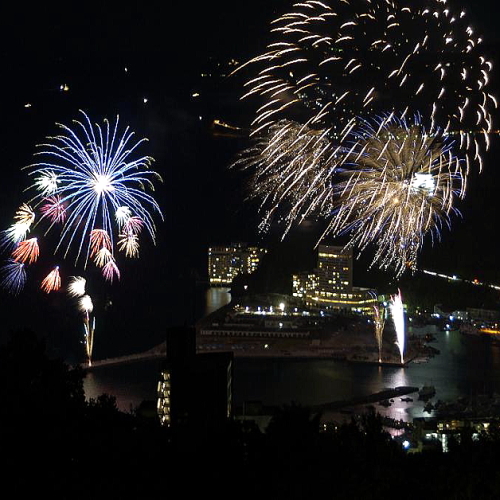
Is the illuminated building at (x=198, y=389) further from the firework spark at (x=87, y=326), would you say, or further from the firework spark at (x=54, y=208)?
the firework spark at (x=87, y=326)

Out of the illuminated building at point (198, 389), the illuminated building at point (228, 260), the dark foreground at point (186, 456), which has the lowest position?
the dark foreground at point (186, 456)

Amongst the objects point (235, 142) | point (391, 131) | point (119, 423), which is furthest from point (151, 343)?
point (235, 142)

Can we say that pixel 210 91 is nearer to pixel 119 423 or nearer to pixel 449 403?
pixel 449 403

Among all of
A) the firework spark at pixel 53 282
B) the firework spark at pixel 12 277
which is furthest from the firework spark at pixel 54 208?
the firework spark at pixel 12 277

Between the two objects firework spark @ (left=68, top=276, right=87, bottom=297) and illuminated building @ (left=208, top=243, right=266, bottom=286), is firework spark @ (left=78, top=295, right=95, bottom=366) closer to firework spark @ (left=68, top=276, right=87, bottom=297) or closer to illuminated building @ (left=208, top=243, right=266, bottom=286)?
firework spark @ (left=68, top=276, right=87, bottom=297)

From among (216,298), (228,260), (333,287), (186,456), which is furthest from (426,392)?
(228,260)

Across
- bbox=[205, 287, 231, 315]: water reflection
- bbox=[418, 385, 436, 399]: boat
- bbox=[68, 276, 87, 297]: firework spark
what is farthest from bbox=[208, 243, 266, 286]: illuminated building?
bbox=[418, 385, 436, 399]: boat

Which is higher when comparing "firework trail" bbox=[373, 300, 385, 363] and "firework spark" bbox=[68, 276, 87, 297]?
"firework spark" bbox=[68, 276, 87, 297]
